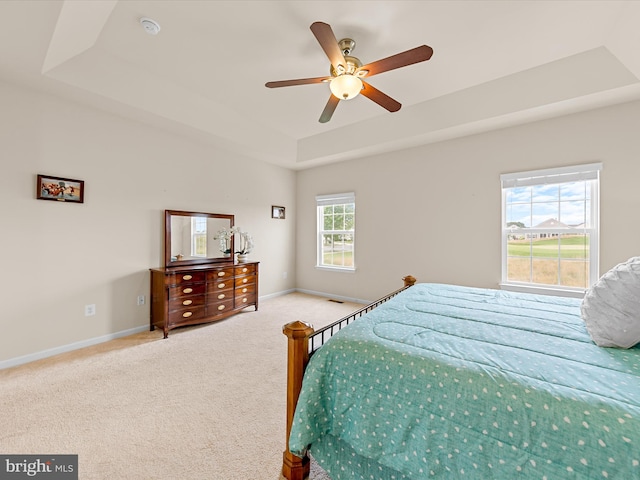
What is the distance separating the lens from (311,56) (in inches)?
103

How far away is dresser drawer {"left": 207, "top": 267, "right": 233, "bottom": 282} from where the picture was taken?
364 cm

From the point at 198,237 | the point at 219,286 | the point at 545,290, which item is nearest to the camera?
the point at 545,290

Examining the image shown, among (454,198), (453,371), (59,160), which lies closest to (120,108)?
(59,160)

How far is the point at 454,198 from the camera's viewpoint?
12.6 feet

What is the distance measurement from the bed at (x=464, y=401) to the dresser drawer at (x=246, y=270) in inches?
112

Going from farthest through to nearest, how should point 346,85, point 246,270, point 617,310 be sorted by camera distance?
point 246,270 → point 346,85 → point 617,310

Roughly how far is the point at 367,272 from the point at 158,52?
396cm

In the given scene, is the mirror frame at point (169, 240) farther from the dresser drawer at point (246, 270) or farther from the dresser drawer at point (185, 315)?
the dresser drawer at point (185, 315)

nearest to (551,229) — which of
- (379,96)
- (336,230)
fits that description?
(379,96)

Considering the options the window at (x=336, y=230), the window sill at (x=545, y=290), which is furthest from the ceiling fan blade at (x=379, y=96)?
the window sill at (x=545, y=290)

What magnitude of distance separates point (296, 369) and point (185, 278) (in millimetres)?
2564

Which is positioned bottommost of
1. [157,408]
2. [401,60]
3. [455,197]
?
[157,408]

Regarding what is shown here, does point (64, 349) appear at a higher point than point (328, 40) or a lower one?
lower

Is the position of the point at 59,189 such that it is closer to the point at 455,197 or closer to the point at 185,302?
the point at 185,302
